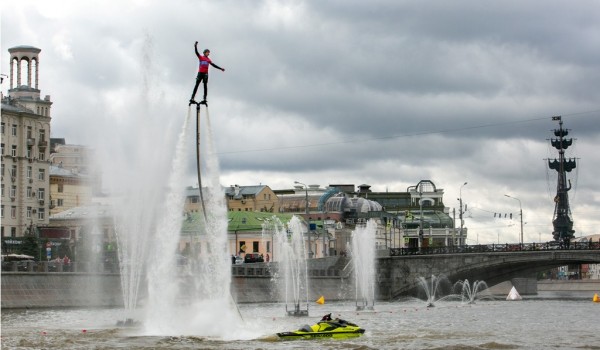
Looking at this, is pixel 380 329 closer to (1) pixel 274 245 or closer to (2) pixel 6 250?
(2) pixel 6 250

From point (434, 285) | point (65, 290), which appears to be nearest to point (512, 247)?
point (434, 285)

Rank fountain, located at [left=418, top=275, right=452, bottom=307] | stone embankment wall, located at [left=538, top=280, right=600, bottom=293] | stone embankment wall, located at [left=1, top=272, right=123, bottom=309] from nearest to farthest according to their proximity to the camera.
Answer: stone embankment wall, located at [left=1, top=272, right=123, bottom=309], fountain, located at [left=418, top=275, right=452, bottom=307], stone embankment wall, located at [left=538, top=280, right=600, bottom=293]

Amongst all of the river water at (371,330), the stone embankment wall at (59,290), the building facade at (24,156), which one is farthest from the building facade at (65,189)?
the river water at (371,330)

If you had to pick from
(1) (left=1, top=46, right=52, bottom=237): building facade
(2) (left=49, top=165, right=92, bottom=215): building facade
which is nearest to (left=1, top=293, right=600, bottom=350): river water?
(1) (left=1, top=46, right=52, bottom=237): building facade

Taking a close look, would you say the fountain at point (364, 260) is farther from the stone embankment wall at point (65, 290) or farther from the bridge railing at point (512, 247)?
the stone embankment wall at point (65, 290)

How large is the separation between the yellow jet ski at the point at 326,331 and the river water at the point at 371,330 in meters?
0.52

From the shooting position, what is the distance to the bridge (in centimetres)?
10438

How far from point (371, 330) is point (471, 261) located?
50.6 meters

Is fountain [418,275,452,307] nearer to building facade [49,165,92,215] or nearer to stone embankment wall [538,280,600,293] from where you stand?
building facade [49,165,92,215]

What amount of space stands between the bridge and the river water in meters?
20.1

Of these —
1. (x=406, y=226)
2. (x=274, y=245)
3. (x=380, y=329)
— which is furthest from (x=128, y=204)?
(x=406, y=226)

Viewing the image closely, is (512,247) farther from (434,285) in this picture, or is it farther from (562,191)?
(562,191)

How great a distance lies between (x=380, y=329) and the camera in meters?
60.8

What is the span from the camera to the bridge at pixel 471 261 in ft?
342
